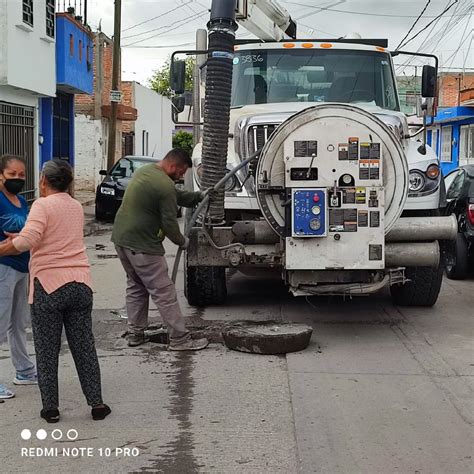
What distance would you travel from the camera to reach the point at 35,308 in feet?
17.0

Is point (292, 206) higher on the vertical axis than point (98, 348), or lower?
higher

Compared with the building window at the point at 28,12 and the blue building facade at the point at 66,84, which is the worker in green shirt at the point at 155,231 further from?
the blue building facade at the point at 66,84

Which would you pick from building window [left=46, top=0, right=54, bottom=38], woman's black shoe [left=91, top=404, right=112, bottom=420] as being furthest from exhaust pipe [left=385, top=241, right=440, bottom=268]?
building window [left=46, top=0, right=54, bottom=38]

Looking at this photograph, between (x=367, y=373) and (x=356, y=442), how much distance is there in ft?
5.07

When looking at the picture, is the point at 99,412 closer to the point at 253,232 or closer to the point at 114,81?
the point at 253,232

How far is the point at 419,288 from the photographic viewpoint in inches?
346

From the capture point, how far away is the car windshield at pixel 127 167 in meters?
20.2

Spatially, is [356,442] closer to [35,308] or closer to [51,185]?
[35,308]

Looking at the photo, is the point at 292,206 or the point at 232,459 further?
the point at 292,206

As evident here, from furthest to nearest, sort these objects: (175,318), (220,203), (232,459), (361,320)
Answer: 1. (361,320)
2. (220,203)
3. (175,318)
4. (232,459)

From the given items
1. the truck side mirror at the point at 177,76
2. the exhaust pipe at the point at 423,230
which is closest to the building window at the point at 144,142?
the truck side mirror at the point at 177,76

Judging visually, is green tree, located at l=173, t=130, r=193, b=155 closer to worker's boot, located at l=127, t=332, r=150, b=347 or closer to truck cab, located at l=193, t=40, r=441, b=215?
truck cab, located at l=193, t=40, r=441, b=215

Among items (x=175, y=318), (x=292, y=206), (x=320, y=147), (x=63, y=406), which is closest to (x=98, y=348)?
(x=175, y=318)

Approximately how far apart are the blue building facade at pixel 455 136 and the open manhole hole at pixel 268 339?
22.9 m
